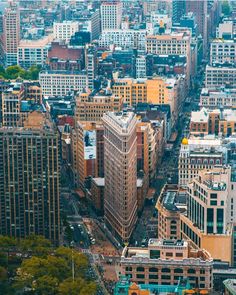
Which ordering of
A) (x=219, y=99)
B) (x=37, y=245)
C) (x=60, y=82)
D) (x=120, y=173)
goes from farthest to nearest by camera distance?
(x=60, y=82), (x=219, y=99), (x=120, y=173), (x=37, y=245)

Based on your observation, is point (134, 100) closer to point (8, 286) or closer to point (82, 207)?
point (82, 207)

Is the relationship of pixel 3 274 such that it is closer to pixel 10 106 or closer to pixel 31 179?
pixel 31 179

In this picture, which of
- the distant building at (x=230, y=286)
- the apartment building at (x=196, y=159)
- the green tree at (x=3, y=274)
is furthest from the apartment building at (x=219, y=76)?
the distant building at (x=230, y=286)

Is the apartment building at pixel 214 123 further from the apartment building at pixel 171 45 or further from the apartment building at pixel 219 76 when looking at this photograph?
the apartment building at pixel 171 45

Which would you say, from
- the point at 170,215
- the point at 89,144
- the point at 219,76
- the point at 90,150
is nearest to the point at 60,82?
the point at 219,76

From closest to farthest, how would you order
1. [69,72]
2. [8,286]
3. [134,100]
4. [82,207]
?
[8,286]
[82,207]
[134,100]
[69,72]

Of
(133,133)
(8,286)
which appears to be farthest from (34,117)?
(8,286)
